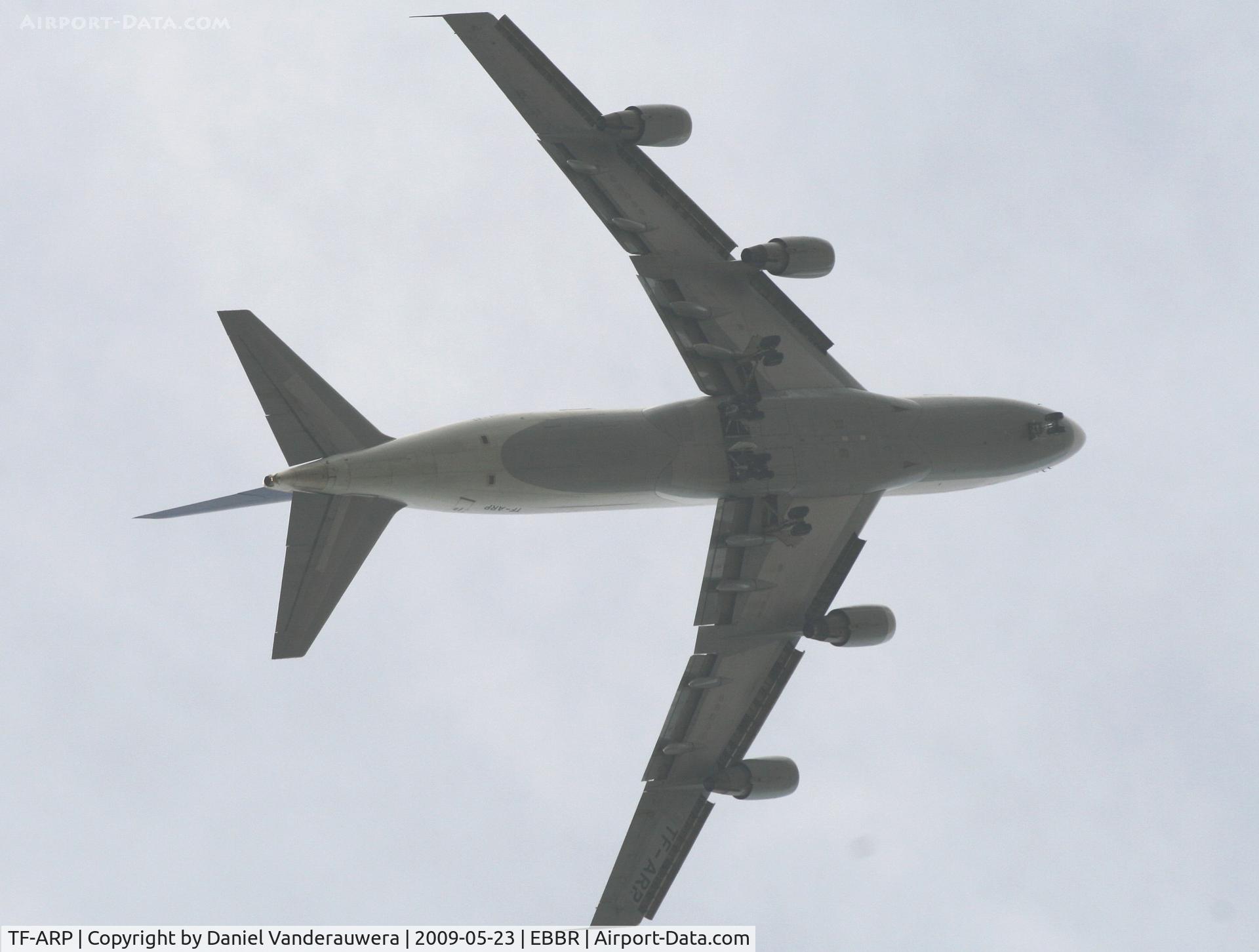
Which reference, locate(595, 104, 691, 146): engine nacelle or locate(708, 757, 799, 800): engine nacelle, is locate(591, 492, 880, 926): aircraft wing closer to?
locate(708, 757, 799, 800): engine nacelle

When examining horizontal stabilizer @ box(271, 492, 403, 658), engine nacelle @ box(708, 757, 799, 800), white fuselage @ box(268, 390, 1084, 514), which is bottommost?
engine nacelle @ box(708, 757, 799, 800)

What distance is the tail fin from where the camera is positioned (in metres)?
38.7

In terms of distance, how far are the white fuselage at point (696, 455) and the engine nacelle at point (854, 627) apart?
339cm

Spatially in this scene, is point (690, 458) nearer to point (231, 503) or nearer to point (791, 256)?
point (791, 256)

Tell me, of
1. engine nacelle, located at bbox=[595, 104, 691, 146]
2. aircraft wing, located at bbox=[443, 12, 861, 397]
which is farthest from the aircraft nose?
engine nacelle, located at bbox=[595, 104, 691, 146]

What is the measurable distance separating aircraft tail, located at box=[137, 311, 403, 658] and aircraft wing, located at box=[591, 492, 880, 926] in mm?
10052

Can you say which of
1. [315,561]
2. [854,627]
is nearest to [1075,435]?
[854,627]

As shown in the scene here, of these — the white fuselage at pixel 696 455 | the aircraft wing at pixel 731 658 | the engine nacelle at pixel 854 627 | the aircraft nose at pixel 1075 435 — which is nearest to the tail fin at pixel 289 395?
the white fuselage at pixel 696 455

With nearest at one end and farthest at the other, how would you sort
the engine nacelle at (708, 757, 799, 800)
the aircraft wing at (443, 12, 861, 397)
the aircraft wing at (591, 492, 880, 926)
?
the aircraft wing at (443, 12, 861, 397) < the aircraft wing at (591, 492, 880, 926) < the engine nacelle at (708, 757, 799, 800)

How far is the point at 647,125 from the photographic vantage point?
139 ft

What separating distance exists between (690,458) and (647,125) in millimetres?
8660

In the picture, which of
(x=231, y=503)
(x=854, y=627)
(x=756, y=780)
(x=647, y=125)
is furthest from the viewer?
(x=756, y=780)

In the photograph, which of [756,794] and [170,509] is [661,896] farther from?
[170,509]

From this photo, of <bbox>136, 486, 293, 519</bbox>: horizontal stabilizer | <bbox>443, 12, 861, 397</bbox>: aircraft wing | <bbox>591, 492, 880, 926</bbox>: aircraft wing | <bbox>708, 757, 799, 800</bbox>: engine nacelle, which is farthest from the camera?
<bbox>708, 757, 799, 800</bbox>: engine nacelle
